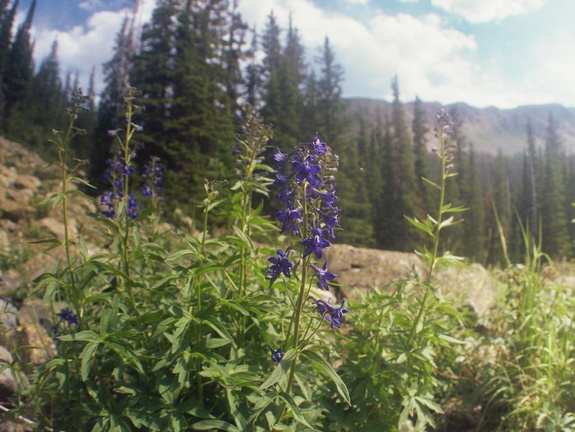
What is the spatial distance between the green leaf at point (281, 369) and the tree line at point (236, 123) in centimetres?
262

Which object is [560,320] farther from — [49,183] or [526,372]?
[49,183]

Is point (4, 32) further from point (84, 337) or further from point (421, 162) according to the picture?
point (84, 337)

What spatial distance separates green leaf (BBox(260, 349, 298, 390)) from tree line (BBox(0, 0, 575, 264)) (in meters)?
2.62

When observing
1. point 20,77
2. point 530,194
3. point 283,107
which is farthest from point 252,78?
point 530,194

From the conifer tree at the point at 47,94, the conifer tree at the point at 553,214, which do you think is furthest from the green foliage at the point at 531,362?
the conifer tree at the point at 553,214

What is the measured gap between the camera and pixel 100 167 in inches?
794

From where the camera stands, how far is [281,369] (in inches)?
57.6

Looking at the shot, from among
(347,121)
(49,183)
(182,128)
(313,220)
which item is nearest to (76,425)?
(313,220)

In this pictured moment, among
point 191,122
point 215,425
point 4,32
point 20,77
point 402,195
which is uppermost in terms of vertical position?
point 4,32

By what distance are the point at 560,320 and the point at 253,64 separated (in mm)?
35755

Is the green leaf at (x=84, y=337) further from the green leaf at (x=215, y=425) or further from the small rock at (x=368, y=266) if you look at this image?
the small rock at (x=368, y=266)

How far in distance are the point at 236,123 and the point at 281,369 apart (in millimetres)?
2695

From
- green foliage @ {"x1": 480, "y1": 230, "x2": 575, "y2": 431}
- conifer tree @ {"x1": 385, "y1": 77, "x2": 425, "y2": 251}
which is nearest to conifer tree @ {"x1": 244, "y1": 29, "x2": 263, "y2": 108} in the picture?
conifer tree @ {"x1": 385, "y1": 77, "x2": 425, "y2": 251}

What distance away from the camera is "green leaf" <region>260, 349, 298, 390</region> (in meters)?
1.41
